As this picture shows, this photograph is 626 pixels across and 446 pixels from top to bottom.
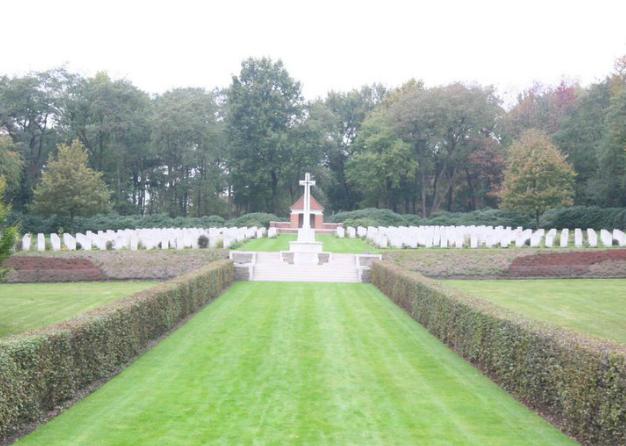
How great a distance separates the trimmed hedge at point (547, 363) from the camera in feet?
20.1

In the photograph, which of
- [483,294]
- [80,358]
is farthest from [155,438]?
[483,294]

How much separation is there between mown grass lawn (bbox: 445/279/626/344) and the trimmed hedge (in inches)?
124

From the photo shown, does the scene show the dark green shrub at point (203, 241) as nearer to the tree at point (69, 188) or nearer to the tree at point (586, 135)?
the tree at point (69, 188)

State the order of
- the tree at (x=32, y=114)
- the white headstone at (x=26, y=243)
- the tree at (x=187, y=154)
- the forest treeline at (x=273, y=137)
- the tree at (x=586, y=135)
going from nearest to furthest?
1. the white headstone at (x=26, y=243)
2. the tree at (x=586, y=135)
3. the tree at (x=32, y=114)
4. the forest treeline at (x=273, y=137)
5. the tree at (x=187, y=154)

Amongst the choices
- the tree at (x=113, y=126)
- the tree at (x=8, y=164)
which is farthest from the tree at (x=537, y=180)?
the tree at (x=8, y=164)

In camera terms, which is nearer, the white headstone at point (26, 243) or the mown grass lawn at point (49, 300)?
the mown grass lawn at point (49, 300)

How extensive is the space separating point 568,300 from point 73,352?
13878mm

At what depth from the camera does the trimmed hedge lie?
6133 millimetres

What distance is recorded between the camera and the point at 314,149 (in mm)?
54438

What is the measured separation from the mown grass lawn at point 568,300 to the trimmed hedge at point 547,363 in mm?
3159

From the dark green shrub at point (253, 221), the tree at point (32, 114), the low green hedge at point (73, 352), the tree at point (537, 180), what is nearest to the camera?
the low green hedge at point (73, 352)

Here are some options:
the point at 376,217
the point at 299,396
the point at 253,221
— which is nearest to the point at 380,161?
the point at 376,217

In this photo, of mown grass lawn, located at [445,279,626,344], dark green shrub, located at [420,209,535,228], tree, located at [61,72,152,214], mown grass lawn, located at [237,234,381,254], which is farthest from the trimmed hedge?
tree, located at [61,72,152,214]

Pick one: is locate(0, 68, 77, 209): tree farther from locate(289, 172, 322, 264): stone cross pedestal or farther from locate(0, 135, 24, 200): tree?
locate(289, 172, 322, 264): stone cross pedestal
